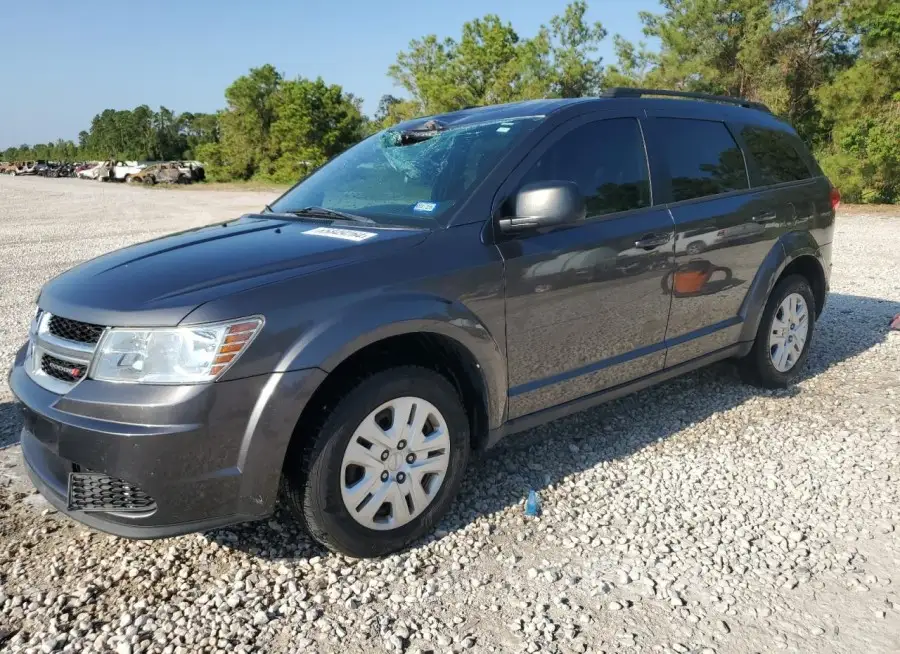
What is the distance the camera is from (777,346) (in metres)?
4.90

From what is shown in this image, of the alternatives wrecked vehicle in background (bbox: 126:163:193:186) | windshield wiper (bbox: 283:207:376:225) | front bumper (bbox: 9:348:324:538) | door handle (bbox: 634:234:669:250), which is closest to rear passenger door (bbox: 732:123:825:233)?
door handle (bbox: 634:234:669:250)

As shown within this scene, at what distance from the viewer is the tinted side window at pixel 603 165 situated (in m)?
3.52

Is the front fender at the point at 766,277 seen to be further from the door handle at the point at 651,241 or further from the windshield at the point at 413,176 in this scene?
the windshield at the point at 413,176

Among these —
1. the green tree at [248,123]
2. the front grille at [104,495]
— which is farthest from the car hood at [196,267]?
the green tree at [248,123]

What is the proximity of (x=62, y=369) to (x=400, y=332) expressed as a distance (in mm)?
1273

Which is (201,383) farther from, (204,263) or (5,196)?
(5,196)

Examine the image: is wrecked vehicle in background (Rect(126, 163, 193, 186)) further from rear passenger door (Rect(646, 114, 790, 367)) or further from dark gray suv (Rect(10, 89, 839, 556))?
rear passenger door (Rect(646, 114, 790, 367))

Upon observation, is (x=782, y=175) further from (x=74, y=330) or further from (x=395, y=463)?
(x=74, y=330)

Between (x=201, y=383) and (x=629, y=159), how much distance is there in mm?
2545

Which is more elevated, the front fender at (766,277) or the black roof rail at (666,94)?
the black roof rail at (666,94)

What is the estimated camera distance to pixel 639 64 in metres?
30.0

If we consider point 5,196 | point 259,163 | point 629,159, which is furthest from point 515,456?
point 259,163

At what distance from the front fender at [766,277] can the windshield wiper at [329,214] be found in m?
2.56

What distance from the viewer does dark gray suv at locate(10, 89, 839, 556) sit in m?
2.49
